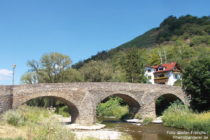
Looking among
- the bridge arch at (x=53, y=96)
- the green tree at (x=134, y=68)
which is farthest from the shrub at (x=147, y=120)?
the green tree at (x=134, y=68)

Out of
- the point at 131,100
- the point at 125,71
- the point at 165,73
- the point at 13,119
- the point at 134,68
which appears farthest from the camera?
the point at 165,73

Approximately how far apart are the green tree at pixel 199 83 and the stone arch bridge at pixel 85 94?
3253mm

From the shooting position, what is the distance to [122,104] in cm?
3123

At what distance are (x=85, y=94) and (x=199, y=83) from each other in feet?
37.6

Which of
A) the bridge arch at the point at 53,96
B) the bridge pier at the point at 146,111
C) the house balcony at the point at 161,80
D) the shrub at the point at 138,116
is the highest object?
the house balcony at the point at 161,80

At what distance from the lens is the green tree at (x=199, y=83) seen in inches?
804

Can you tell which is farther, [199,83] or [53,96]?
[199,83]

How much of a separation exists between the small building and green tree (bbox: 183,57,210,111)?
680 inches

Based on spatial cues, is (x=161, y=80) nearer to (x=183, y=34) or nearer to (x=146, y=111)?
(x=146, y=111)

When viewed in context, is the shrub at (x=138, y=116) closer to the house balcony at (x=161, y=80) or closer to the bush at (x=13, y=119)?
the bush at (x=13, y=119)

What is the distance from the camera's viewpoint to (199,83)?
21.0 meters

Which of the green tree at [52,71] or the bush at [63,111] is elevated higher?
the green tree at [52,71]

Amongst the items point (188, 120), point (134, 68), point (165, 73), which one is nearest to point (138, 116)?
point (188, 120)

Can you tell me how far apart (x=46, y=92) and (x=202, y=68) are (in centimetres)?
1513
